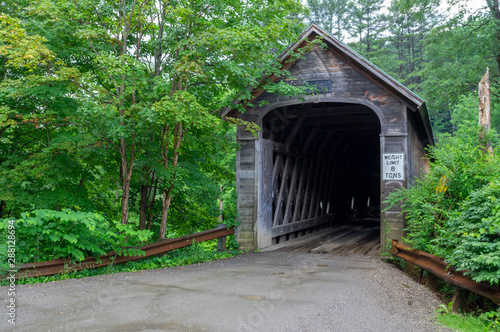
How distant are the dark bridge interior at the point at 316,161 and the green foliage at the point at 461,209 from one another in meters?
3.52

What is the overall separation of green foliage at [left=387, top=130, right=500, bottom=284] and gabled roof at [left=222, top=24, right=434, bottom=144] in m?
1.37

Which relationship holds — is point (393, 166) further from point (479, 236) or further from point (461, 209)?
point (479, 236)

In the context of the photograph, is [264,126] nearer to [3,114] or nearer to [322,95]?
[322,95]

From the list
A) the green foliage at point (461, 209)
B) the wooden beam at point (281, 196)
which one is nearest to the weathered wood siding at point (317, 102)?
the wooden beam at point (281, 196)

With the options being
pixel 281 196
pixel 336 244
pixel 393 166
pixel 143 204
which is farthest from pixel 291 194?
pixel 143 204

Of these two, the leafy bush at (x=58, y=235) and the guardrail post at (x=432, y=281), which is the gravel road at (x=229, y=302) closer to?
the guardrail post at (x=432, y=281)

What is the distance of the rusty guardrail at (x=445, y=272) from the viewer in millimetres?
4355

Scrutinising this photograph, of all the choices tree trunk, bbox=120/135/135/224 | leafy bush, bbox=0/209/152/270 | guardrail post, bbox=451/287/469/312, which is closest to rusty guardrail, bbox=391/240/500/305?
guardrail post, bbox=451/287/469/312

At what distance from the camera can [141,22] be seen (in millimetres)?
7676

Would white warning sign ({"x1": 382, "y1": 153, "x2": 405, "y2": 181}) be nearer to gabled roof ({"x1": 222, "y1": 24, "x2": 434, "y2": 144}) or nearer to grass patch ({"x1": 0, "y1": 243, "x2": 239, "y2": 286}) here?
gabled roof ({"x1": 222, "y1": 24, "x2": 434, "y2": 144})

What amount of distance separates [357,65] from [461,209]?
14.0ft

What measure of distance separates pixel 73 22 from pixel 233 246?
5514 millimetres

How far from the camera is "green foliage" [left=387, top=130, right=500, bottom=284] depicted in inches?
172

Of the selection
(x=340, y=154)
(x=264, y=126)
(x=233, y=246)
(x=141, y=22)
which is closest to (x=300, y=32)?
(x=264, y=126)
